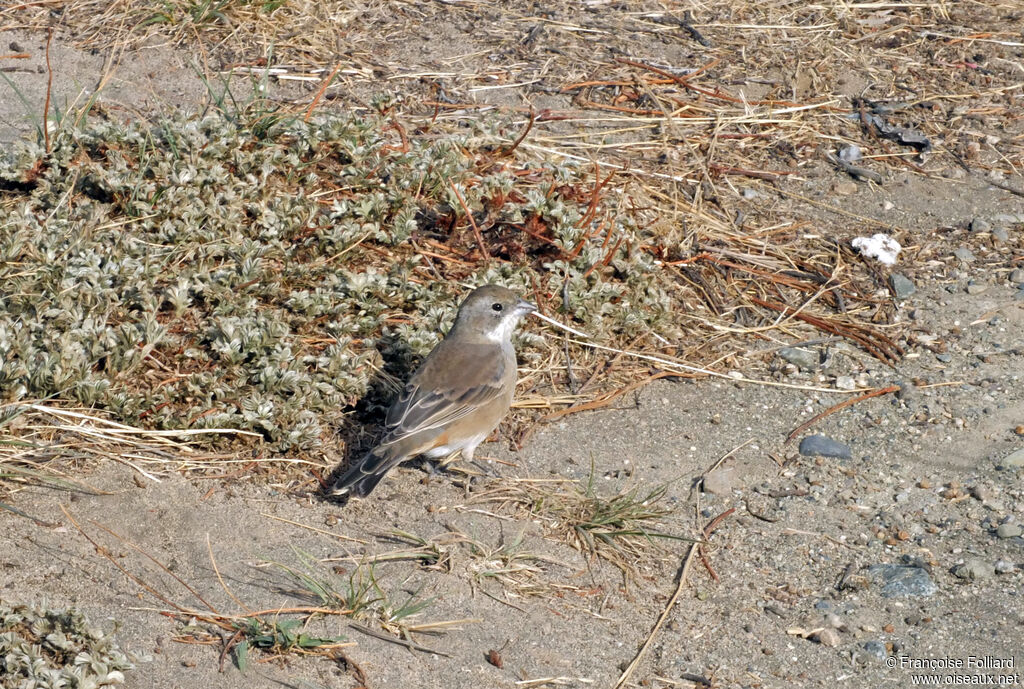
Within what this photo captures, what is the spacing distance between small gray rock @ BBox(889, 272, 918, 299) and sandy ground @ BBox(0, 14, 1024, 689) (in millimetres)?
647

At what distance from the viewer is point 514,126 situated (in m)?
7.95

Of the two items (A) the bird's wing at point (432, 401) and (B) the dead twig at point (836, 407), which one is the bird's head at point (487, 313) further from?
(B) the dead twig at point (836, 407)

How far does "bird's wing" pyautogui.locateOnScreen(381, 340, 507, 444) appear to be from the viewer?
214 inches

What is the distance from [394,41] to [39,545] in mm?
5396

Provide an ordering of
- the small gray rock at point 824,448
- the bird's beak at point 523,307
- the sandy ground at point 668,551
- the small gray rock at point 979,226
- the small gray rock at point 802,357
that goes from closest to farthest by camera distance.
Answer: the sandy ground at point 668,551
the small gray rock at point 824,448
the bird's beak at point 523,307
the small gray rock at point 802,357
the small gray rock at point 979,226


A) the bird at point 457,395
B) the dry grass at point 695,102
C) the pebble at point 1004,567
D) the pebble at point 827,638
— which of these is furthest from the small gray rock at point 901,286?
the pebble at point 827,638

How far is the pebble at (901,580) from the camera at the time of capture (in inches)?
194

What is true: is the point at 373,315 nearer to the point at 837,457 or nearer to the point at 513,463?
the point at 513,463

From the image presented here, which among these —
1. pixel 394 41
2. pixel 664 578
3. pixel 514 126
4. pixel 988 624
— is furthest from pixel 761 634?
pixel 394 41

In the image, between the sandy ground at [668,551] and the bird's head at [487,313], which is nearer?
the sandy ground at [668,551]

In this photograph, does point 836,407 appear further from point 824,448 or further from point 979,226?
point 979,226

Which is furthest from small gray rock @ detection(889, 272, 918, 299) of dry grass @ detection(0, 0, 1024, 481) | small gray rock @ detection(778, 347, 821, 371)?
small gray rock @ detection(778, 347, 821, 371)

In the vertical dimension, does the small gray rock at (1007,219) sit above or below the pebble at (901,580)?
above

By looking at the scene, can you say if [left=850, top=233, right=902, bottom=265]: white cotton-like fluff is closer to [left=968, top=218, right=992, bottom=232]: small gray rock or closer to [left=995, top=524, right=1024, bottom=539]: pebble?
[left=968, top=218, right=992, bottom=232]: small gray rock
